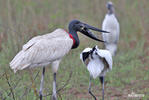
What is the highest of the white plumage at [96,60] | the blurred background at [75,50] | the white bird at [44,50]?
the white bird at [44,50]

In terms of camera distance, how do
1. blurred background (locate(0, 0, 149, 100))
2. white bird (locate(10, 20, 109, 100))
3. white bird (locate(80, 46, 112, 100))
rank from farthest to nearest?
1. blurred background (locate(0, 0, 149, 100))
2. white bird (locate(80, 46, 112, 100))
3. white bird (locate(10, 20, 109, 100))

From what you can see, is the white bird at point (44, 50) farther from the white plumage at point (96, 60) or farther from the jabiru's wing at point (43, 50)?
the white plumage at point (96, 60)

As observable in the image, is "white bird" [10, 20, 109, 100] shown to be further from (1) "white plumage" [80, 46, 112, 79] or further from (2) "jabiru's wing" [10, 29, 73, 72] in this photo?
(1) "white plumage" [80, 46, 112, 79]

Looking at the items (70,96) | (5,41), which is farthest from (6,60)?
(70,96)

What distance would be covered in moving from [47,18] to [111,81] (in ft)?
11.7

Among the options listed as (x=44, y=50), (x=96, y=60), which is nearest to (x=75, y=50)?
(x=96, y=60)

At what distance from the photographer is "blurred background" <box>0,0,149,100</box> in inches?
227

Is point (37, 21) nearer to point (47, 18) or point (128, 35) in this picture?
point (47, 18)

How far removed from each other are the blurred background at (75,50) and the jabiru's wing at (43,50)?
1.09 ft

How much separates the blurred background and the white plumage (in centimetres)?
32

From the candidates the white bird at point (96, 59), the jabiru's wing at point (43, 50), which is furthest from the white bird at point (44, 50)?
the white bird at point (96, 59)

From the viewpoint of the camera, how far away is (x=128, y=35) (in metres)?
9.80

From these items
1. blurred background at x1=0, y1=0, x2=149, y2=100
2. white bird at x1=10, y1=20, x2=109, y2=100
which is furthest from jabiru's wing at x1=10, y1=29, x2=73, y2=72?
blurred background at x1=0, y1=0, x2=149, y2=100

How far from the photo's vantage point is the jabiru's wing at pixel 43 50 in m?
4.50
